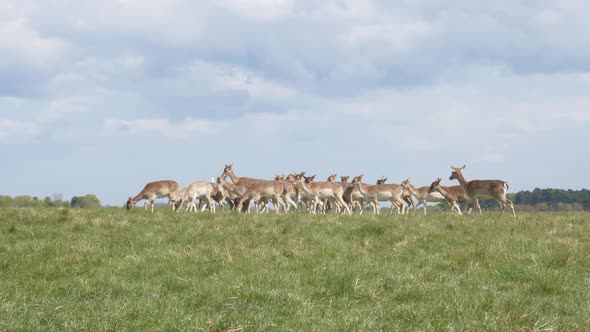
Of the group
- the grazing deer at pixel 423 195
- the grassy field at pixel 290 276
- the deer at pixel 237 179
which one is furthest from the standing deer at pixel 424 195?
the grassy field at pixel 290 276

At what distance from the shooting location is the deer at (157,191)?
27209 mm

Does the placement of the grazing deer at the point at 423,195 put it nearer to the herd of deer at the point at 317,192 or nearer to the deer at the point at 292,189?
the herd of deer at the point at 317,192

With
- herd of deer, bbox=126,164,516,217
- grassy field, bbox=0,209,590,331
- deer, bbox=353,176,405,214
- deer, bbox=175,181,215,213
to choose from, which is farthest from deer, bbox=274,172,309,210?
grassy field, bbox=0,209,590,331

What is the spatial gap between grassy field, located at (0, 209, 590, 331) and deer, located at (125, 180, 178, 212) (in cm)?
1295

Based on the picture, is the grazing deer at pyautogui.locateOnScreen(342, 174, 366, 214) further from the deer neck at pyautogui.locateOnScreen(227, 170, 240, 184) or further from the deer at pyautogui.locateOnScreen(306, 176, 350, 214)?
the deer neck at pyautogui.locateOnScreen(227, 170, 240, 184)

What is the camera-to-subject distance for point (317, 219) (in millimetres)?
15312

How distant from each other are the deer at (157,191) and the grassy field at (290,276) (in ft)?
42.5

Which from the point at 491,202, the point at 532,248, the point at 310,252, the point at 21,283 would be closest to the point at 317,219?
the point at 310,252

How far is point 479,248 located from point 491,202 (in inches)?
4210

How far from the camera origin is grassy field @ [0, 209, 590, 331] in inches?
238

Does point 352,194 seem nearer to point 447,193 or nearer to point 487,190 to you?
point 447,193

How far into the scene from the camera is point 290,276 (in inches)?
324

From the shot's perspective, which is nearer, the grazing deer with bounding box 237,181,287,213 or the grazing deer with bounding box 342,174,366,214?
the grazing deer with bounding box 237,181,287,213

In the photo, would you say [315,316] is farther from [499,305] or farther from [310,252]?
[310,252]
